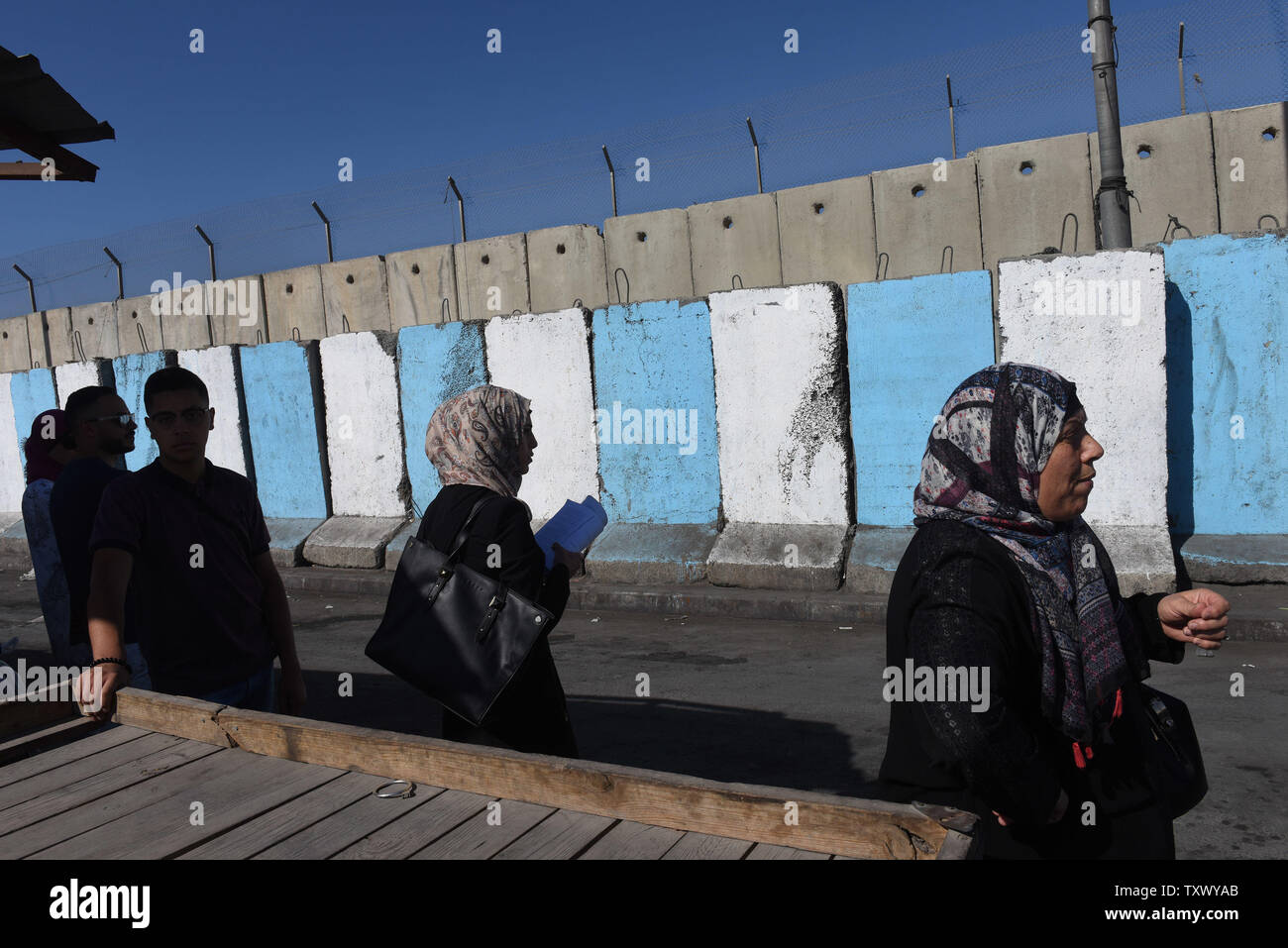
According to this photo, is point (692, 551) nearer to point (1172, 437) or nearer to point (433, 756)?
point (1172, 437)

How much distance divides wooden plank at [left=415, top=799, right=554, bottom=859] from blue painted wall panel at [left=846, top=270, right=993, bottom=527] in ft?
19.8

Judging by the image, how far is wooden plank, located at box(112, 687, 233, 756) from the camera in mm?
2623

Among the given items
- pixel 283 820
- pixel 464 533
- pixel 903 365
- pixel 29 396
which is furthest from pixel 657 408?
pixel 29 396

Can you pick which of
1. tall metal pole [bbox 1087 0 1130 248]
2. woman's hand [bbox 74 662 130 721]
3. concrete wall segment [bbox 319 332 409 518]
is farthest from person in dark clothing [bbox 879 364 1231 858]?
concrete wall segment [bbox 319 332 409 518]

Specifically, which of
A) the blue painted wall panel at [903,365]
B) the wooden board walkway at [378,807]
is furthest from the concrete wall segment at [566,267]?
the wooden board walkway at [378,807]

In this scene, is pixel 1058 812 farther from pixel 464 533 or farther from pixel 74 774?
pixel 74 774

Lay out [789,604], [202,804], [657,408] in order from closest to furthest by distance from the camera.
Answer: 1. [202,804]
2. [789,604]
3. [657,408]

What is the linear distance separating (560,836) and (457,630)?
3.14 feet

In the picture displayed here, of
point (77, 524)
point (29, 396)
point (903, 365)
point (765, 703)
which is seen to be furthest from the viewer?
point (29, 396)

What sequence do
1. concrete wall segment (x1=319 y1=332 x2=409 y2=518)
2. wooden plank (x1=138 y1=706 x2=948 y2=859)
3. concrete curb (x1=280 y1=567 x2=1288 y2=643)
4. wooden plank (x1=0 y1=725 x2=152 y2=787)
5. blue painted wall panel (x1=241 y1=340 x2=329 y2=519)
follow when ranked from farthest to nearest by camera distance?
blue painted wall panel (x1=241 y1=340 x2=329 y2=519), concrete wall segment (x1=319 y1=332 x2=409 y2=518), concrete curb (x1=280 y1=567 x2=1288 y2=643), wooden plank (x1=0 y1=725 x2=152 y2=787), wooden plank (x1=138 y1=706 x2=948 y2=859)

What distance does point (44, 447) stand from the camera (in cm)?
470

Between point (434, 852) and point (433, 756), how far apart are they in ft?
1.13

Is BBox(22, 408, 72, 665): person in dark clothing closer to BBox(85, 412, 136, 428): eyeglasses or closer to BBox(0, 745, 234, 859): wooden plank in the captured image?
BBox(85, 412, 136, 428): eyeglasses

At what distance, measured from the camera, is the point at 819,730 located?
514 centimetres
